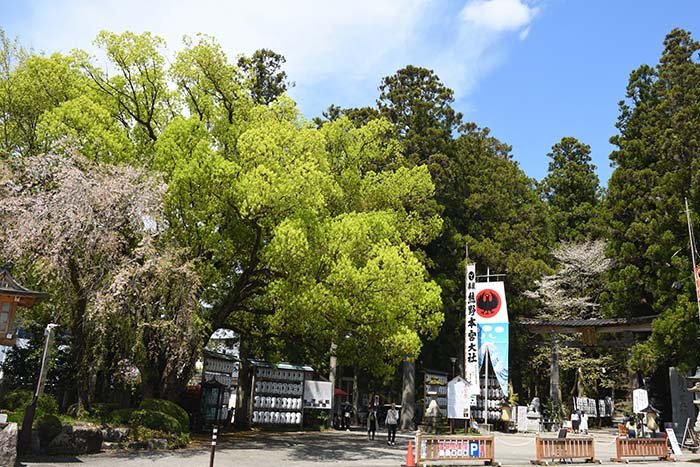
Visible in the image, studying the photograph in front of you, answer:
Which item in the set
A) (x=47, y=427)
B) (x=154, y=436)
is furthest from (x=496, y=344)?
(x=47, y=427)

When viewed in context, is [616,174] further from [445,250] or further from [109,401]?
[109,401]

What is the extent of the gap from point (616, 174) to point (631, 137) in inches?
160

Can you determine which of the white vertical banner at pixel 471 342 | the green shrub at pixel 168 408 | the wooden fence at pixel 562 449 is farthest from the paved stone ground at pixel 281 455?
the white vertical banner at pixel 471 342

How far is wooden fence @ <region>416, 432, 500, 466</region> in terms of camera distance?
12.1m

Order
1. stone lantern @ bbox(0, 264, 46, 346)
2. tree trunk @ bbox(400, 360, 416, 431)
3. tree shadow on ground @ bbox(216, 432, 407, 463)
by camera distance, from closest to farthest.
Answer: stone lantern @ bbox(0, 264, 46, 346) → tree shadow on ground @ bbox(216, 432, 407, 463) → tree trunk @ bbox(400, 360, 416, 431)

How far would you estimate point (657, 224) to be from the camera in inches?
1010

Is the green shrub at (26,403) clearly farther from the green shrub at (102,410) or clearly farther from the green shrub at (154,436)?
the green shrub at (154,436)

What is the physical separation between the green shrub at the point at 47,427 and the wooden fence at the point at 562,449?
11.3 meters

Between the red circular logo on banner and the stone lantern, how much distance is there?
52.7 ft

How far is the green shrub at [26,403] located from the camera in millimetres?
12031

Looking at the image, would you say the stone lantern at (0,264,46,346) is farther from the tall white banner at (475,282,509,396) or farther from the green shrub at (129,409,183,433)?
the tall white banner at (475,282,509,396)

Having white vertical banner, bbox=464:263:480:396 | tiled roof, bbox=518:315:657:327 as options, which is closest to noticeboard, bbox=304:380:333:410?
white vertical banner, bbox=464:263:480:396

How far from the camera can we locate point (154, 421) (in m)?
13.6

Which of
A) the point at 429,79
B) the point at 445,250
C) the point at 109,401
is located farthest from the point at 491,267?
the point at 109,401
